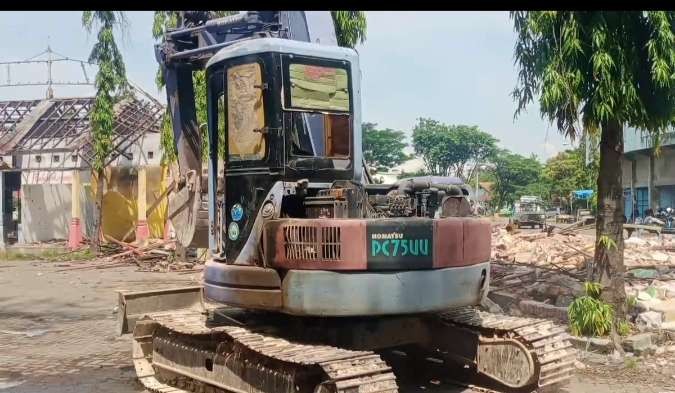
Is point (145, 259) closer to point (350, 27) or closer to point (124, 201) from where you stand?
point (124, 201)

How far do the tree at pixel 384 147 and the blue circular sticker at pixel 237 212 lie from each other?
51.9 meters

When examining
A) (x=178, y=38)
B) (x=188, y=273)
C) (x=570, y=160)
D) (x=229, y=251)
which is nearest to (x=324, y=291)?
(x=229, y=251)

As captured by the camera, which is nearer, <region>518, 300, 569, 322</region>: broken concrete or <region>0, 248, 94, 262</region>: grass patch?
<region>518, 300, 569, 322</region>: broken concrete

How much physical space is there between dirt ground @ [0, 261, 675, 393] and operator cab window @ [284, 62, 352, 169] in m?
2.74

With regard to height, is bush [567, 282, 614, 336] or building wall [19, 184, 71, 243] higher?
building wall [19, 184, 71, 243]

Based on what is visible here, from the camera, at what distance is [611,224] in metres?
8.89

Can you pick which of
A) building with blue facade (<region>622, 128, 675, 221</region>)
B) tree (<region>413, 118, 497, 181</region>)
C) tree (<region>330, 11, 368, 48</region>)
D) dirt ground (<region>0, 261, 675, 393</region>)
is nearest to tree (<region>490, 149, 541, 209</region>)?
tree (<region>413, 118, 497, 181</region>)

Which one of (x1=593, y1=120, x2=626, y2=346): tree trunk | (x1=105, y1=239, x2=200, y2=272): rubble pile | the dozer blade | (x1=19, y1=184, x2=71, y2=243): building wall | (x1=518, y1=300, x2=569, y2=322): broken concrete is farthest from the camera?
(x1=19, y1=184, x2=71, y2=243): building wall

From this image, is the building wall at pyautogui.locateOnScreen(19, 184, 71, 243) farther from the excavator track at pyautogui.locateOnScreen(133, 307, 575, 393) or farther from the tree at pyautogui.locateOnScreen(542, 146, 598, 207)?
the tree at pyautogui.locateOnScreen(542, 146, 598, 207)

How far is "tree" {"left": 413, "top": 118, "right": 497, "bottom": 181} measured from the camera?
60.0 meters

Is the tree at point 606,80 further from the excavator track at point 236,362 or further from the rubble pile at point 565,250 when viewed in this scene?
the rubble pile at point 565,250

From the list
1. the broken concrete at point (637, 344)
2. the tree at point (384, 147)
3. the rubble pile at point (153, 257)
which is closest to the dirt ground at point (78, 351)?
the broken concrete at point (637, 344)

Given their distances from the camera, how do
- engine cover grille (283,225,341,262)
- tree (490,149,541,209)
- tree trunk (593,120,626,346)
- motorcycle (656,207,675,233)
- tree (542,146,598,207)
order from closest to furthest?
1. engine cover grille (283,225,341,262)
2. tree trunk (593,120,626,346)
3. motorcycle (656,207,675,233)
4. tree (542,146,598,207)
5. tree (490,149,541,209)

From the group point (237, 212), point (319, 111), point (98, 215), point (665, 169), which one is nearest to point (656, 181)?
point (665, 169)
